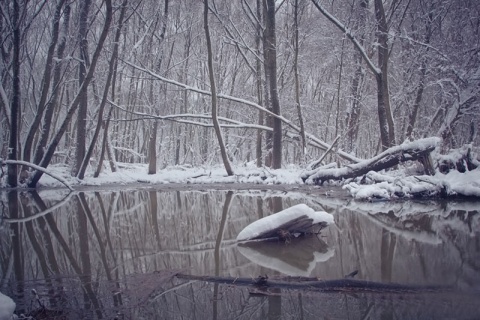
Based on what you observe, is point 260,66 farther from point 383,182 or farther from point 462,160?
point 462,160

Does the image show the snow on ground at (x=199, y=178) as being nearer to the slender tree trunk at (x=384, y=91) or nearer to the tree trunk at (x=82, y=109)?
the tree trunk at (x=82, y=109)

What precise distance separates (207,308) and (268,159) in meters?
16.8

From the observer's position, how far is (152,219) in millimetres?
7637

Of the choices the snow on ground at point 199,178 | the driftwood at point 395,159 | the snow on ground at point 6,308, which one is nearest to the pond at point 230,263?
the snow on ground at point 6,308

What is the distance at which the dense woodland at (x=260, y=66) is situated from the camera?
1323 cm

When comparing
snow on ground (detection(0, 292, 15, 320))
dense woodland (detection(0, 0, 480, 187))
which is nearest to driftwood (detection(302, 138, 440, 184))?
dense woodland (detection(0, 0, 480, 187))

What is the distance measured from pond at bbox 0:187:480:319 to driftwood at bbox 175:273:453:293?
0.06m

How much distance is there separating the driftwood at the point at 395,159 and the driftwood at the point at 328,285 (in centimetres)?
691

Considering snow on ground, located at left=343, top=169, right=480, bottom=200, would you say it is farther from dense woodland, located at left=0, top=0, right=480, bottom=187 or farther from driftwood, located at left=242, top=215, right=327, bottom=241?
driftwood, located at left=242, top=215, right=327, bottom=241

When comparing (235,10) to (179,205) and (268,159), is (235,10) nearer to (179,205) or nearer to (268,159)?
(268,159)

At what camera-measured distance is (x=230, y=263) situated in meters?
4.25

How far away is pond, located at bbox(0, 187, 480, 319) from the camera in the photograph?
2.94m

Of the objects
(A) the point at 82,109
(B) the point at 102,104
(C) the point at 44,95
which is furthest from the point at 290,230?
(A) the point at 82,109

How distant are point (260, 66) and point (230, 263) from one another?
17.3 m
